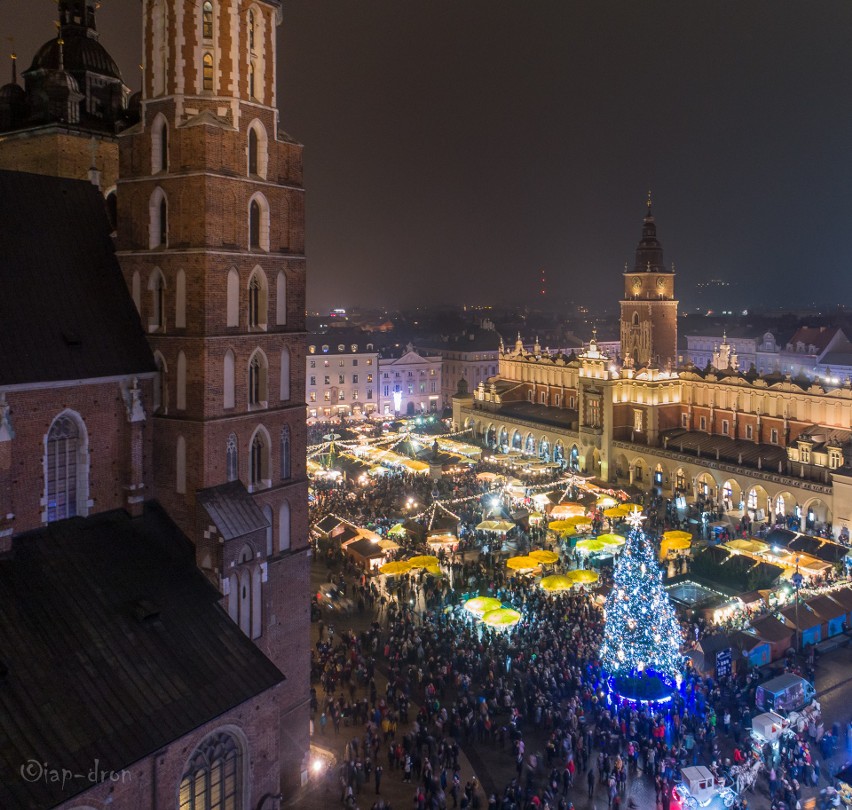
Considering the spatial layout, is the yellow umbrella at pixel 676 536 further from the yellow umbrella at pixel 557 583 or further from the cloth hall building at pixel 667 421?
the cloth hall building at pixel 667 421

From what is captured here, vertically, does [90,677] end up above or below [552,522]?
above

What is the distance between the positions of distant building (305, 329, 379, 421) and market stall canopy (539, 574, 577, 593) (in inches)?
2300

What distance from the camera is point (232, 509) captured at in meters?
19.9

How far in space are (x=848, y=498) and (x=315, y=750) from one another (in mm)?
32681

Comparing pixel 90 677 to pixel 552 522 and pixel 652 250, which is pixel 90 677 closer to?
pixel 552 522

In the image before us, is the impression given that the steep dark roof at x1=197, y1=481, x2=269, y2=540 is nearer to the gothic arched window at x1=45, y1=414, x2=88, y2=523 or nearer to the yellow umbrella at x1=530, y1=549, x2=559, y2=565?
the gothic arched window at x1=45, y1=414, x2=88, y2=523

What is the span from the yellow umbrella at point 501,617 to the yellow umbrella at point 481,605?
358 mm

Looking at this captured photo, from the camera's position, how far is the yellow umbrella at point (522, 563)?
116ft

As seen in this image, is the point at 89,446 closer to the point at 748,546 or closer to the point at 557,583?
the point at 557,583

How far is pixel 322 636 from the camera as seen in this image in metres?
30.2

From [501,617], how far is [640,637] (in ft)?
18.9

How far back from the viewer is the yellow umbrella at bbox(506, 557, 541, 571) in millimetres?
35406

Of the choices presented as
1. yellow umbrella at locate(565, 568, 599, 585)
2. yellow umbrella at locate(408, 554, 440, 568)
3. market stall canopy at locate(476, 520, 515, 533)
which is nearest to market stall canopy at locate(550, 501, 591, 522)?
market stall canopy at locate(476, 520, 515, 533)

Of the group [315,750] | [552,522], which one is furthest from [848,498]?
[315,750]
